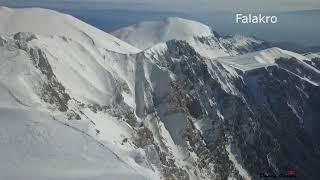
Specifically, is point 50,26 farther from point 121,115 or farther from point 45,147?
point 45,147

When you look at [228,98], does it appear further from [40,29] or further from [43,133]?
[43,133]

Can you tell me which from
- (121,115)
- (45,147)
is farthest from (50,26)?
(45,147)

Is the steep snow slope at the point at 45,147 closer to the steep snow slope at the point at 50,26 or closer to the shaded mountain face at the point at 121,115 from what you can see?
the shaded mountain face at the point at 121,115

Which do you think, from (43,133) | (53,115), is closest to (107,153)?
(43,133)

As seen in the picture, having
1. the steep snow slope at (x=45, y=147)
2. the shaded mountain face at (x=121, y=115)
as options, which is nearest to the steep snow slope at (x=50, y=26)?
the shaded mountain face at (x=121, y=115)

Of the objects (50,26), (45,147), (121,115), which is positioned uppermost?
(45,147)

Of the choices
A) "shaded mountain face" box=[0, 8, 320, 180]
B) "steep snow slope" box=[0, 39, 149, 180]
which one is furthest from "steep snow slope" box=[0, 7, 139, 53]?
"steep snow slope" box=[0, 39, 149, 180]

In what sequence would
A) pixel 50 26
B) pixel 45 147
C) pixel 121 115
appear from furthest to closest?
pixel 50 26
pixel 121 115
pixel 45 147
